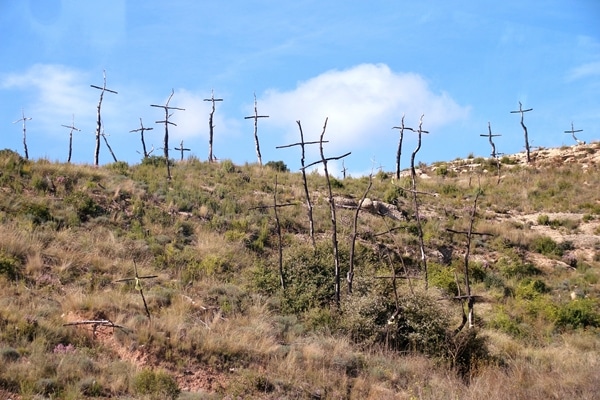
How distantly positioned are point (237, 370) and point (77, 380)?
9.35 ft

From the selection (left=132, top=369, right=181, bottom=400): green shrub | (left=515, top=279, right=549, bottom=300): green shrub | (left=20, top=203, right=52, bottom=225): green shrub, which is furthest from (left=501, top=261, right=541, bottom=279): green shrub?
(left=20, top=203, right=52, bottom=225): green shrub

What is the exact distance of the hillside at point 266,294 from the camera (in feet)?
32.6

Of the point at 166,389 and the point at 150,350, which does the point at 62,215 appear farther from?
the point at 166,389

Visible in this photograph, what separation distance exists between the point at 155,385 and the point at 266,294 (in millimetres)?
6565

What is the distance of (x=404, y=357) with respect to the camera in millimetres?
12289

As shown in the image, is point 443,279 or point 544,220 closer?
point 443,279

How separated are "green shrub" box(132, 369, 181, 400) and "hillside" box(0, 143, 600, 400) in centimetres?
3

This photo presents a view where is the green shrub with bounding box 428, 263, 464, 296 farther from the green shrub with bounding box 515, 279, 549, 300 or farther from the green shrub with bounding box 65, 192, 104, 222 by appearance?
the green shrub with bounding box 65, 192, 104, 222

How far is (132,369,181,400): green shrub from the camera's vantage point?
29.0ft

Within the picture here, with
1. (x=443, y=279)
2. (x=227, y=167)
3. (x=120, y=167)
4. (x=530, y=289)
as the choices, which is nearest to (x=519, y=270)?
(x=530, y=289)

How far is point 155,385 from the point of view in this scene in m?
8.98

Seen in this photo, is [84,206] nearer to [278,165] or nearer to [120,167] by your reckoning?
[120,167]

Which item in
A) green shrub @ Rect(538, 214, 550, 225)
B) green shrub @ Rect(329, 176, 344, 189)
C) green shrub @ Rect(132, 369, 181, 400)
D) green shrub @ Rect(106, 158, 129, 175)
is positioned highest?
green shrub @ Rect(106, 158, 129, 175)

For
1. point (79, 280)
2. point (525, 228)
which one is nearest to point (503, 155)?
point (525, 228)
